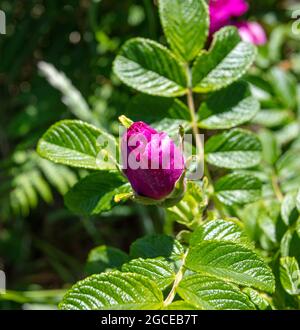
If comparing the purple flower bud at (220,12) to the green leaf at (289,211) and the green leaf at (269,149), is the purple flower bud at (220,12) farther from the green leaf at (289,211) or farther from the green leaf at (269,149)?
the green leaf at (289,211)

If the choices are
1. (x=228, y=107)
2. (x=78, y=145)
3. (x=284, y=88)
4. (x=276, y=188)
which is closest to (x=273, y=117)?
(x=284, y=88)

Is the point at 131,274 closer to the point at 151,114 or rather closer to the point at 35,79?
the point at 151,114

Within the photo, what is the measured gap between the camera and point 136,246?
0.88 metres

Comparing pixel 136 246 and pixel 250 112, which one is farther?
pixel 250 112

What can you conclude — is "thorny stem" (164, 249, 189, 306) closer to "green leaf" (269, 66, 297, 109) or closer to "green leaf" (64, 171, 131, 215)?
"green leaf" (64, 171, 131, 215)

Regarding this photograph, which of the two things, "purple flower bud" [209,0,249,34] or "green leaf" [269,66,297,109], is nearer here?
"purple flower bud" [209,0,249,34]

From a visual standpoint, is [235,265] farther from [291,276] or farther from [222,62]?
[222,62]

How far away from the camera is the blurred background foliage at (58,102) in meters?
1.63

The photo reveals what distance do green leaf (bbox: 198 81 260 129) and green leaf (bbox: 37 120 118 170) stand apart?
0.74 ft

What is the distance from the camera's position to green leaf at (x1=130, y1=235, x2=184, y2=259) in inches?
33.1

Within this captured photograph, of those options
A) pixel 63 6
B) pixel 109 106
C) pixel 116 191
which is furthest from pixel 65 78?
pixel 116 191

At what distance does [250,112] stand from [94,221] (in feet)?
3.06

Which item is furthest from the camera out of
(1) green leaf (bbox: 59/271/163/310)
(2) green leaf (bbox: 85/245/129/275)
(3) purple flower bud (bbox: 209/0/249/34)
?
(3) purple flower bud (bbox: 209/0/249/34)

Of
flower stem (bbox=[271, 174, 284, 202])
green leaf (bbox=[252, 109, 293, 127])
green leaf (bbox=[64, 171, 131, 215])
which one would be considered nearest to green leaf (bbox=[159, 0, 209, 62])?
green leaf (bbox=[64, 171, 131, 215])
